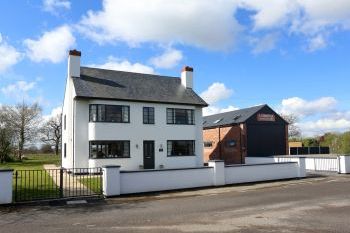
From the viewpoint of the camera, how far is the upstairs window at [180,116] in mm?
28906

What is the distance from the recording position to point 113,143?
26.3 metres

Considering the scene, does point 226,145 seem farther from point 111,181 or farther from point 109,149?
point 111,181

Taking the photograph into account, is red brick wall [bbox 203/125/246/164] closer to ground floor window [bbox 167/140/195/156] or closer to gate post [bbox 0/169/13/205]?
ground floor window [bbox 167/140/195/156]

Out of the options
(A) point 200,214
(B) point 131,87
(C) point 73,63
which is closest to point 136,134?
(B) point 131,87

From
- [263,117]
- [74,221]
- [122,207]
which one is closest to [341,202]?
[122,207]

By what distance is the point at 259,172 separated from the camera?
2144 centimetres

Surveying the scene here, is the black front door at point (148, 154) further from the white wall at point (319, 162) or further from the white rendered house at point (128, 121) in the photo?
the white wall at point (319, 162)

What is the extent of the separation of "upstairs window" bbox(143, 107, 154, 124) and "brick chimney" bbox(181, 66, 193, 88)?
536cm

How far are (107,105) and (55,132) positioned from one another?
139 ft

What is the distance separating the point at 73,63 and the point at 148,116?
6.63m

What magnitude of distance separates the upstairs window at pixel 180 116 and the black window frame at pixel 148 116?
4.40ft

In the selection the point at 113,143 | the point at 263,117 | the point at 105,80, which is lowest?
the point at 113,143

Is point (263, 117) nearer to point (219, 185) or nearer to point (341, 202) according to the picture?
point (219, 185)

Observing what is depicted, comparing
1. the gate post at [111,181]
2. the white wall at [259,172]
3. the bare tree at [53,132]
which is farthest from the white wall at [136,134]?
the bare tree at [53,132]
